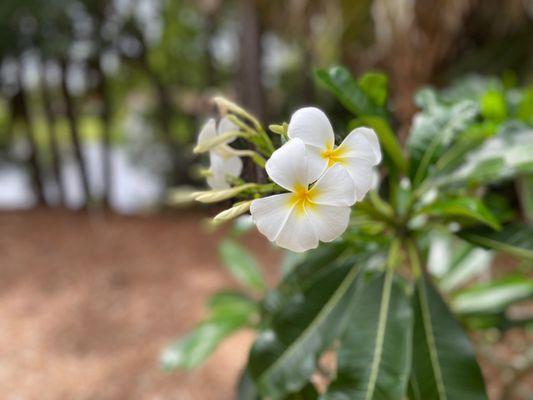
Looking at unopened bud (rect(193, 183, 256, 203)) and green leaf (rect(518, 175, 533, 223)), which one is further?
green leaf (rect(518, 175, 533, 223))

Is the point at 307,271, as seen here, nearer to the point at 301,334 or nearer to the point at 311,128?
the point at 301,334

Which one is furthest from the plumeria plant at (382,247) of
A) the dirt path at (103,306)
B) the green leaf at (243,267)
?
the dirt path at (103,306)

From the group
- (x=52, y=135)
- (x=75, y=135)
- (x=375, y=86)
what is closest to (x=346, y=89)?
(x=375, y=86)

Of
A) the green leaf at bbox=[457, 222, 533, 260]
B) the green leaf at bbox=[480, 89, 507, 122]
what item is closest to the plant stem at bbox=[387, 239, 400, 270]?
the green leaf at bbox=[457, 222, 533, 260]

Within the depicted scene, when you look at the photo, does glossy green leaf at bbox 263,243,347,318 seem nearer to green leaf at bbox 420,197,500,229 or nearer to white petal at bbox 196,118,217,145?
green leaf at bbox 420,197,500,229

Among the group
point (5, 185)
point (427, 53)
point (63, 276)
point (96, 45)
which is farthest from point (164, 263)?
point (5, 185)

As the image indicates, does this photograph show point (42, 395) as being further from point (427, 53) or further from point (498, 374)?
point (427, 53)
